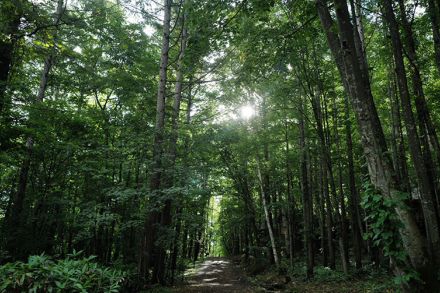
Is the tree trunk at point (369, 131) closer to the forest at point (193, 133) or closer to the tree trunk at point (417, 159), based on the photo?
the forest at point (193, 133)

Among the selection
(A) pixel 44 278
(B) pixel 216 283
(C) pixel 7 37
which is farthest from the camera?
(B) pixel 216 283

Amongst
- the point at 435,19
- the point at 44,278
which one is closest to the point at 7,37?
the point at 44,278

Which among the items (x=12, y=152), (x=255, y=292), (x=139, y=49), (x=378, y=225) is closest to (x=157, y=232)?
(x=255, y=292)

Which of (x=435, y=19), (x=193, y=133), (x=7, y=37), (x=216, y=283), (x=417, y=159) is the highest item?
(x=435, y=19)

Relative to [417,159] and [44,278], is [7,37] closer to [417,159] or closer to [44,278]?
[44,278]

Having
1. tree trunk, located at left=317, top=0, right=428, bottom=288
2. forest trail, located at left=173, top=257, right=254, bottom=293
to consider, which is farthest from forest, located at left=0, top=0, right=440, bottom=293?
forest trail, located at left=173, top=257, right=254, bottom=293

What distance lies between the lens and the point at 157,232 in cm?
1037

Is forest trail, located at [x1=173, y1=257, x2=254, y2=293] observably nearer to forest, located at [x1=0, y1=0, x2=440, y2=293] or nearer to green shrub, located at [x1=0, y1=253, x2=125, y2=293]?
forest, located at [x1=0, y1=0, x2=440, y2=293]

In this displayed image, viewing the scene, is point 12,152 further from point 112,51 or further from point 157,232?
point 112,51

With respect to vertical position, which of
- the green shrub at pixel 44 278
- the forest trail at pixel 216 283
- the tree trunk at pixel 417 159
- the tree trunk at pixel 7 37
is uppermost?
the tree trunk at pixel 7 37

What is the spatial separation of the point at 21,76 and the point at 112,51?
13.1 ft

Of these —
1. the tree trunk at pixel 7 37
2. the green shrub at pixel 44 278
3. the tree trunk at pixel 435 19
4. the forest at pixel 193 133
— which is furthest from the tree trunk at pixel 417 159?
the tree trunk at pixel 7 37

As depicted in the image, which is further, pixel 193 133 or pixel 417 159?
pixel 193 133

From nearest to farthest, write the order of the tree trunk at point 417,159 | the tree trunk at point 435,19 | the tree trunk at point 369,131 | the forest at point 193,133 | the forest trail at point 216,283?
the tree trunk at point 369,131 → the forest at point 193,133 → the tree trunk at point 417,159 → the tree trunk at point 435,19 → the forest trail at point 216,283
